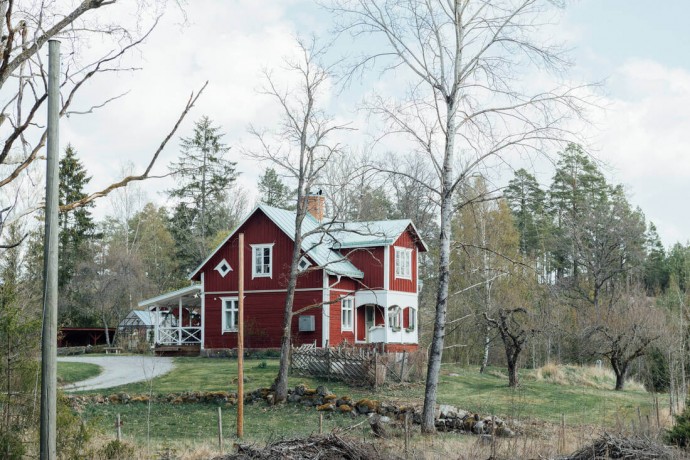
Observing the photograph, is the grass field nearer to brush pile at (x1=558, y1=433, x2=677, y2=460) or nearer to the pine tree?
brush pile at (x1=558, y1=433, x2=677, y2=460)

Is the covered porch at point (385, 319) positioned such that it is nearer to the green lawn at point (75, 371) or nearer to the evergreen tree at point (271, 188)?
the green lawn at point (75, 371)

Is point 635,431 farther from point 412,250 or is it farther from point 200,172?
point 200,172

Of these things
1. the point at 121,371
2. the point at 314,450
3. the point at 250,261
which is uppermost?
the point at 250,261

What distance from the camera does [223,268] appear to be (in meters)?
38.7

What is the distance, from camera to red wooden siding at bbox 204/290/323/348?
35656 millimetres

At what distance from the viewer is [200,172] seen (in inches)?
2424

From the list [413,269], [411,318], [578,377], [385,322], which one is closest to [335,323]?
[385,322]

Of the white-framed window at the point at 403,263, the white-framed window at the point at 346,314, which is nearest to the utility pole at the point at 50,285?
the white-framed window at the point at 346,314

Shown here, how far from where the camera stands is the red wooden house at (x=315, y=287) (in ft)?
117

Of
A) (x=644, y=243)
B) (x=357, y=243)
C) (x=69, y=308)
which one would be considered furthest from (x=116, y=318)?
(x=644, y=243)

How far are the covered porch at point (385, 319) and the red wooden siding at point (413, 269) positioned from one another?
437mm

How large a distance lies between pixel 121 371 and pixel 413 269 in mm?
14934

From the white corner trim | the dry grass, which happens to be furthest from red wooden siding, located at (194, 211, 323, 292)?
the dry grass

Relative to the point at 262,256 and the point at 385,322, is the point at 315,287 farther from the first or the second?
the point at 385,322
